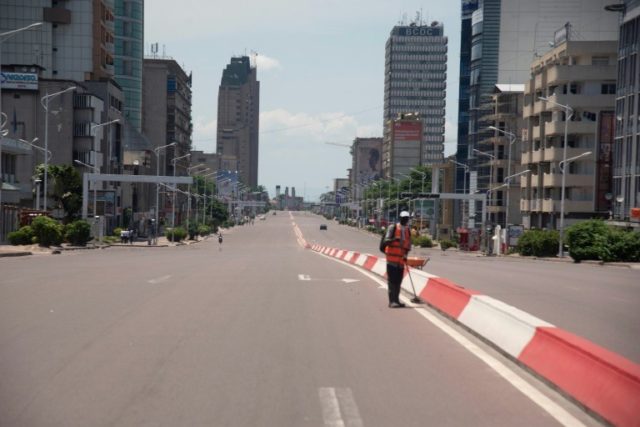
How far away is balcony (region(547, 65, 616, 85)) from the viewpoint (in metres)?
76.8

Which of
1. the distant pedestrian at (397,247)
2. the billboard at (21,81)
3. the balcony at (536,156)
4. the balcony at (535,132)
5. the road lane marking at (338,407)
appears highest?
the billboard at (21,81)

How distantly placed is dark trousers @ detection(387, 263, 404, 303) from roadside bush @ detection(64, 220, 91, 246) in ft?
154

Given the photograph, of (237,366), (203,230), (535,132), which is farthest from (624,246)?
(203,230)

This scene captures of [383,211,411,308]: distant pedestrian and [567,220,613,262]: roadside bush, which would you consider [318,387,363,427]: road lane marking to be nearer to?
[383,211,411,308]: distant pedestrian

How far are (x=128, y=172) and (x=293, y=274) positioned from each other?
314 ft

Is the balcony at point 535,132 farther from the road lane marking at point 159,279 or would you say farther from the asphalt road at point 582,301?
the road lane marking at point 159,279

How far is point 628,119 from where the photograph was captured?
6191 centimetres

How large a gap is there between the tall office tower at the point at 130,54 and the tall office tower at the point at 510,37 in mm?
55277

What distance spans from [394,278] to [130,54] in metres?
132

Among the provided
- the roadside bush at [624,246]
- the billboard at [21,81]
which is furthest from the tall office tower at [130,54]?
the roadside bush at [624,246]

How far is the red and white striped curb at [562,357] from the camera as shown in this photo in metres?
6.99

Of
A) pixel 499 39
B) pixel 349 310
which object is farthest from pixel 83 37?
pixel 349 310

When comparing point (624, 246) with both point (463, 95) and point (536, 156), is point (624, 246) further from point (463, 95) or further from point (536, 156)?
point (463, 95)

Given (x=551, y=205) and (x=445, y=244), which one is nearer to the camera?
(x=551, y=205)
